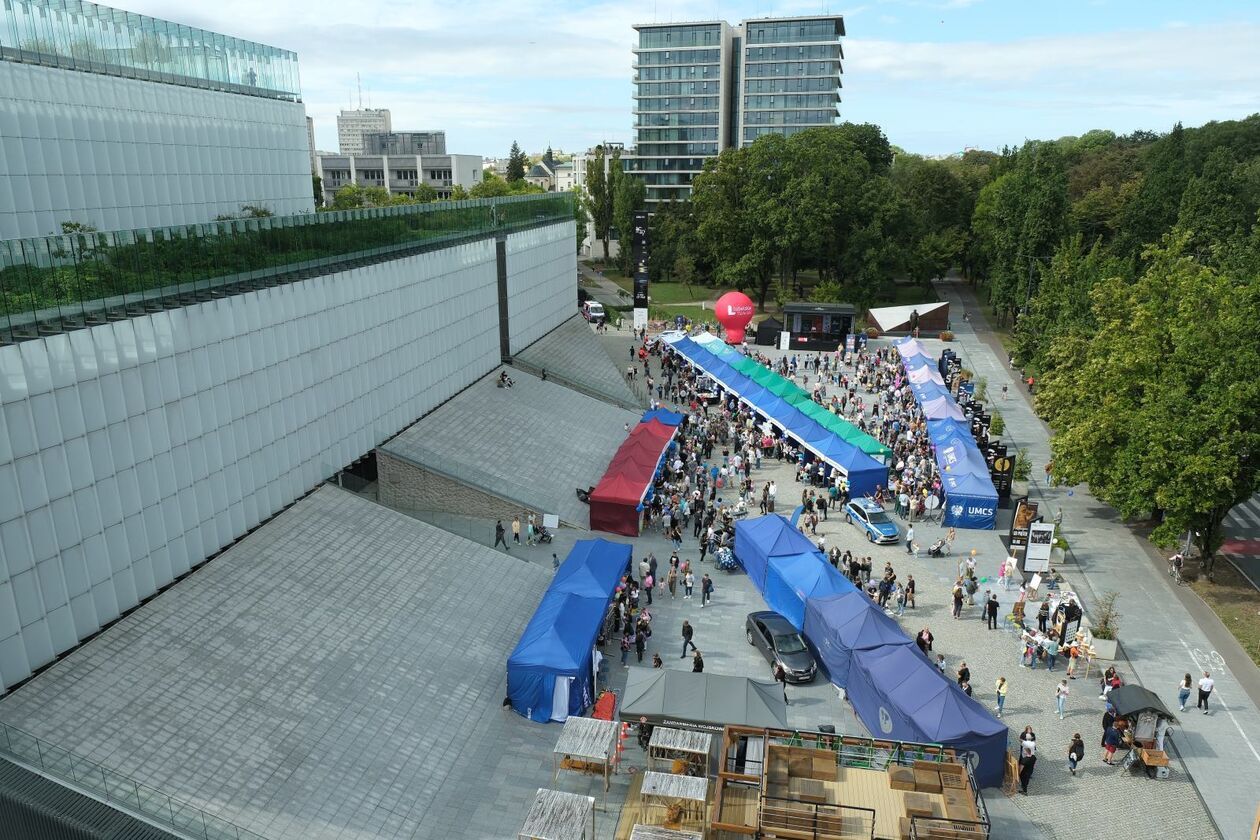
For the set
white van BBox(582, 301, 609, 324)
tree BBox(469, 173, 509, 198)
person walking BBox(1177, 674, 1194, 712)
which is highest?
tree BBox(469, 173, 509, 198)

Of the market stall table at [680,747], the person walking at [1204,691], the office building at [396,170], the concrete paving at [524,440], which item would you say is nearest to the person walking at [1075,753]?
the person walking at [1204,691]

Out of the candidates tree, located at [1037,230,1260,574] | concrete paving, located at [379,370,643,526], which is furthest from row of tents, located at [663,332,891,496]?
tree, located at [1037,230,1260,574]

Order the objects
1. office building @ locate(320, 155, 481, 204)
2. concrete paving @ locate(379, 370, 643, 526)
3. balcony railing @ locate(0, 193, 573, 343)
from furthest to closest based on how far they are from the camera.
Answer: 1. office building @ locate(320, 155, 481, 204)
2. concrete paving @ locate(379, 370, 643, 526)
3. balcony railing @ locate(0, 193, 573, 343)

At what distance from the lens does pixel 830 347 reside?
53812 millimetres

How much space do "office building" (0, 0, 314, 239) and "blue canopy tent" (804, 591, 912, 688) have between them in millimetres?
22078

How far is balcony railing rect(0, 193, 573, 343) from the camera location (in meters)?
15.4

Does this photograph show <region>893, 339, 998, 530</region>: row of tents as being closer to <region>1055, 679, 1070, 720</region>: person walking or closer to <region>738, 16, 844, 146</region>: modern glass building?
<region>1055, 679, 1070, 720</region>: person walking

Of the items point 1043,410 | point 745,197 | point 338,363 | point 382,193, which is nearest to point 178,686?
point 338,363

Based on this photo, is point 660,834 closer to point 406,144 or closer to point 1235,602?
point 1235,602

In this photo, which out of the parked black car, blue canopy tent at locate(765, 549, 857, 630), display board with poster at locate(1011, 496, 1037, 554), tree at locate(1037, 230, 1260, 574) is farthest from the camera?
display board with poster at locate(1011, 496, 1037, 554)

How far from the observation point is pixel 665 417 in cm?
3547

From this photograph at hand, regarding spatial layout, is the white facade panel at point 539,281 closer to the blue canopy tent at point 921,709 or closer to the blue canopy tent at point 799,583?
the blue canopy tent at point 799,583

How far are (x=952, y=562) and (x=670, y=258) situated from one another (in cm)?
6087

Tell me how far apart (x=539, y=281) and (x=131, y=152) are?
21666mm
